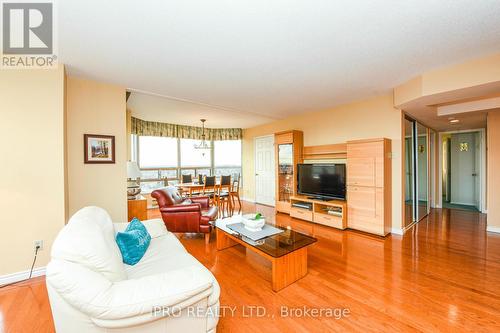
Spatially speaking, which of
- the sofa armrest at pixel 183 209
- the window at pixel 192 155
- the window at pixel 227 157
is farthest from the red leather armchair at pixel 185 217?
the window at pixel 227 157

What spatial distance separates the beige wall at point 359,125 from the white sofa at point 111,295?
3.58 metres

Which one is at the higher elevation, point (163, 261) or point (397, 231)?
point (163, 261)

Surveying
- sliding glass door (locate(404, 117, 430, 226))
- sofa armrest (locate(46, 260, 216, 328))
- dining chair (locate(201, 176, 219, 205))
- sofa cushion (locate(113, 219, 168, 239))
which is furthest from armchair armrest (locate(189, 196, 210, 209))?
sliding glass door (locate(404, 117, 430, 226))

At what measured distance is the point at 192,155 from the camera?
22.1 feet

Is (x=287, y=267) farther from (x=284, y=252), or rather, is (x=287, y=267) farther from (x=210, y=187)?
(x=210, y=187)

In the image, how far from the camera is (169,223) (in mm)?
3217

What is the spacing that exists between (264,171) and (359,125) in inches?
114

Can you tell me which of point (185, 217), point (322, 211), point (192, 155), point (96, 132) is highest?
point (96, 132)

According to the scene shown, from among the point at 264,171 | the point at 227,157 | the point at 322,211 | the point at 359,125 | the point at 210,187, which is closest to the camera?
the point at 359,125

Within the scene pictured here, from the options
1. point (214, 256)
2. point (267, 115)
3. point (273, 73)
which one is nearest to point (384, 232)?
point (214, 256)

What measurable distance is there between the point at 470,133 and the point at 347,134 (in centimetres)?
411

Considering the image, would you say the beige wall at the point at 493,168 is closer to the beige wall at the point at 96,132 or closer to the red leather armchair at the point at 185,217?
the red leather armchair at the point at 185,217

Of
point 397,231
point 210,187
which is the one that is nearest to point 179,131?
point 210,187

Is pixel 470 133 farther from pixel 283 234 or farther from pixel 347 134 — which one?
pixel 283 234
